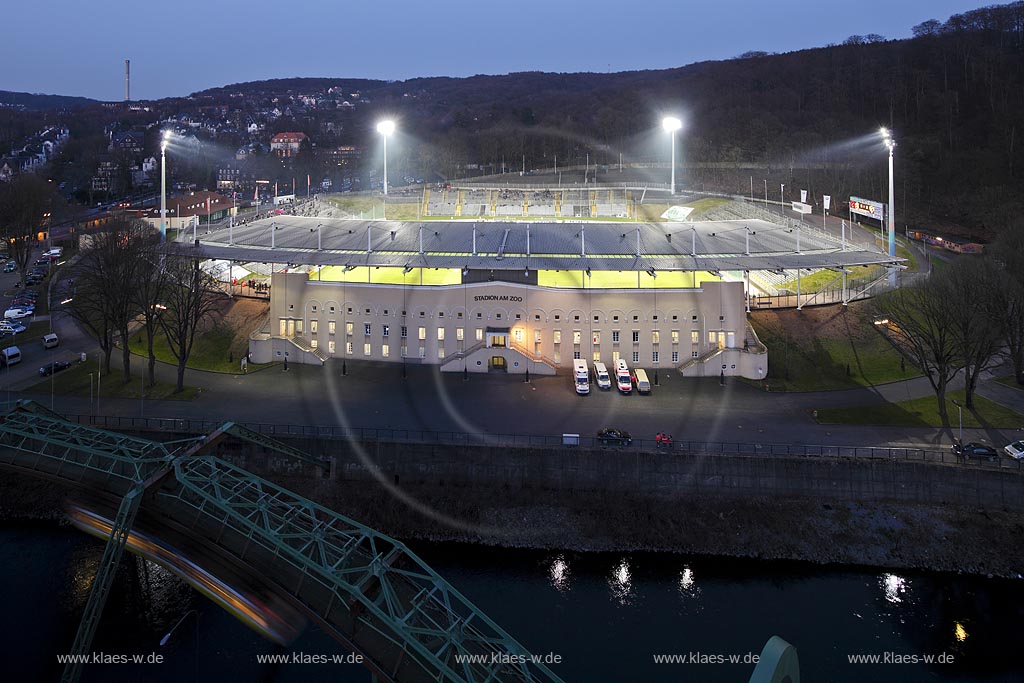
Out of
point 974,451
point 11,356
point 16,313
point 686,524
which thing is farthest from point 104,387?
point 974,451

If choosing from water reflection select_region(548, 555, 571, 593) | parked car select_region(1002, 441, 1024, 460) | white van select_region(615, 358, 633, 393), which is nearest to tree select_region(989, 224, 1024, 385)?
parked car select_region(1002, 441, 1024, 460)

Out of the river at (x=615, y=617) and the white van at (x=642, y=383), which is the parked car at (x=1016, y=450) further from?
the white van at (x=642, y=383)

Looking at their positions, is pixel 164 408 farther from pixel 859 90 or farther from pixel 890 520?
pixel 859 90

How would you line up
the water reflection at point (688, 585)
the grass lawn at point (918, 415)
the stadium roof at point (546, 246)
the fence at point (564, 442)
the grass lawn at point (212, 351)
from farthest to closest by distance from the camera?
the stadium roof at point (546, 246) → the grass lawn at point (212, 351) → the grass lawn at point (918, 415) → the fence at point (564, 442) → the water reflection at point (688, 585)

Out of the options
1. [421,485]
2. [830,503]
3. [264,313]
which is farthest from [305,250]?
[830,503]

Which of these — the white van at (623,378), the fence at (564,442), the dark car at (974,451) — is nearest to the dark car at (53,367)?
the fence at (564,442)

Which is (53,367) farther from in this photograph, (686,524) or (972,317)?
(972,317)
